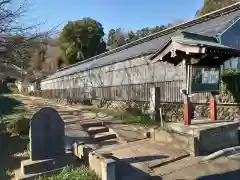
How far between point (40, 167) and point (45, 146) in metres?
0.48

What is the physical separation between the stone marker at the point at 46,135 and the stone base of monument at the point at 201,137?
11.2ft

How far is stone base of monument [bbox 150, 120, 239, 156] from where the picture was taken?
6738mm

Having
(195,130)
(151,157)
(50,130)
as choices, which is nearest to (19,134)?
(50,130)

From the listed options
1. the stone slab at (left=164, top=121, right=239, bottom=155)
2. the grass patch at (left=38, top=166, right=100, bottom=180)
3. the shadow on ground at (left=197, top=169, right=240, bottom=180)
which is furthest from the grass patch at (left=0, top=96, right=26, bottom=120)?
the shadow on ground at (left=197, top=169, right=240, bottom=180)

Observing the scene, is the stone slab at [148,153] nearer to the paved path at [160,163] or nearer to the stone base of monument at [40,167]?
the paved path at [160,163]

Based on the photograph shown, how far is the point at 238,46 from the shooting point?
13305 millimetres

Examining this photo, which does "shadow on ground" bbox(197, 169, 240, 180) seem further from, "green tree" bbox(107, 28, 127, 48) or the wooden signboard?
"green tree" bbox(107, 28, 127, 48)

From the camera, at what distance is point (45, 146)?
561 centimetres

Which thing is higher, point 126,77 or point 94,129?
point 126,77

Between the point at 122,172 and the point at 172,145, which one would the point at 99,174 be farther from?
the point at 172,145

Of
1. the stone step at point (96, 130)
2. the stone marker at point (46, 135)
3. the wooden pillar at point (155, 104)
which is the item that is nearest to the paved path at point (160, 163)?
the stone step at point (96, 130)

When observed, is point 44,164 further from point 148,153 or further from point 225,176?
point 225,176

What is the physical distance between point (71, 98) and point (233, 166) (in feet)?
70.2

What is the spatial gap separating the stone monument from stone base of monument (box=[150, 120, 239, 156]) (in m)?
3.19
